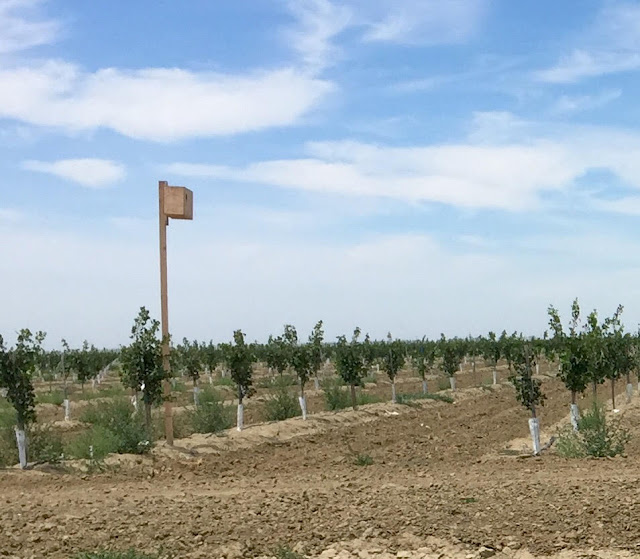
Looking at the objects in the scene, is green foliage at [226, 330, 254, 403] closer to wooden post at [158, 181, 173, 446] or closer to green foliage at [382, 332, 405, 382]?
wooden post at [158, 181, 173, 446]

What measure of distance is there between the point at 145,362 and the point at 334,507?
9.98 meters

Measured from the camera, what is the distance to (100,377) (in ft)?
178

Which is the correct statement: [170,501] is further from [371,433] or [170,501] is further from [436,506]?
[371,433]

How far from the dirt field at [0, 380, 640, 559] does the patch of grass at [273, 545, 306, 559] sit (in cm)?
11

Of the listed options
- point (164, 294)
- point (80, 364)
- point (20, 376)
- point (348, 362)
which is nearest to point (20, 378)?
point (20, 376)

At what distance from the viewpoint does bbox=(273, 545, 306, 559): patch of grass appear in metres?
8.27

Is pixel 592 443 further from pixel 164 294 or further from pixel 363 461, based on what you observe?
pixel 164 294

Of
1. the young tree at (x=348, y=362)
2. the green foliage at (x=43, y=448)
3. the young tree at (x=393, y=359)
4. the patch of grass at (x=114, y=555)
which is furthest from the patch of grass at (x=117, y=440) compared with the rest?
the young tree at (x=393, y=359)

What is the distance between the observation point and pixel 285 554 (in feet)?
27.2

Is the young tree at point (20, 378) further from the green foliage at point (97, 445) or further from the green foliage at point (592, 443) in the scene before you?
the green foliage at point (592, 443)

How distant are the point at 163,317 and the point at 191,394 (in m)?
21.5

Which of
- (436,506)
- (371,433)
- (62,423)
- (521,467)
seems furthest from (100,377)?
(436,506)

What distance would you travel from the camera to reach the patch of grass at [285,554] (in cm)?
827

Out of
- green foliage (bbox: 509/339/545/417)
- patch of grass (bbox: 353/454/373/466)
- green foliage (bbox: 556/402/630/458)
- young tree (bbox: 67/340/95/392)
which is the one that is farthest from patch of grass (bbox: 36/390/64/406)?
green foliage (bbox: 556/402/630/458)
